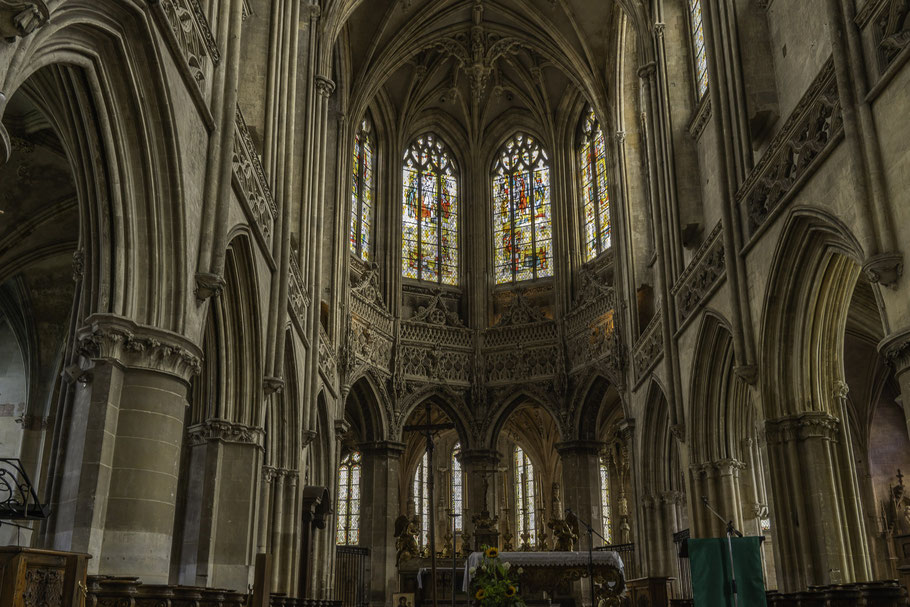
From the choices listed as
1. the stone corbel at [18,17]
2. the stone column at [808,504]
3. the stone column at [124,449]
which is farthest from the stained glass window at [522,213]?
the stone corbel at [18,17]

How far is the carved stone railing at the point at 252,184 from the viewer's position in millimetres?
12258

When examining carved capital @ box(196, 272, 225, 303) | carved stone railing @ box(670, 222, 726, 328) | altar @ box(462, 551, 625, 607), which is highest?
carved stone railing @ box(670, 222, 726, 328)

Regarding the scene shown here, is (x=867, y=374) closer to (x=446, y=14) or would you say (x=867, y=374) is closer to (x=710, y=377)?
(x=710, y=377)

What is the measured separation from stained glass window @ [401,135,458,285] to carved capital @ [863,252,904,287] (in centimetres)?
1926

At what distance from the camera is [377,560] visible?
23.9 m

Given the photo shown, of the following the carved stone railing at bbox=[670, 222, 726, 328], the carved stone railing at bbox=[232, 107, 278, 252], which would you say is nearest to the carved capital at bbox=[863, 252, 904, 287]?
the carved stone railing at bbox=[670, 222, 726, 328]

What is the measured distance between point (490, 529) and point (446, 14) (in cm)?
1389

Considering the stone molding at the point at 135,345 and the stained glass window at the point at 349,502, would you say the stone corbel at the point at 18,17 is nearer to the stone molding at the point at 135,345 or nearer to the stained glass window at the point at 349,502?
the stone molding at the point at 135,345

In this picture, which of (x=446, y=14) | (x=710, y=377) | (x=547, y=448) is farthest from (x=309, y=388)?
(x=547, y=448)

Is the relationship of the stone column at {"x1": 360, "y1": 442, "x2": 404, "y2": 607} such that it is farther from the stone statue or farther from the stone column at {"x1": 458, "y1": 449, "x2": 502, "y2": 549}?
the stone column at {"x1": 458, "y1": 449, "x2": 502, "y2": 549}

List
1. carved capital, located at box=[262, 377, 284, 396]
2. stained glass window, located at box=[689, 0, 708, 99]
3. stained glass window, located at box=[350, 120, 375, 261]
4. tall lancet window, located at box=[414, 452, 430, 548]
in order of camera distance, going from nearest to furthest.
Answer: carved capital, located at box=[262, 377, 284, 396]
stained glass window, located at box=[689, 0, 708, 99]
stained glass window, located at box=[350, 120, 375, 261]
tall lancet window, located at box=[414, 452, 430, 548]

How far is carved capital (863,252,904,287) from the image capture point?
364 inches

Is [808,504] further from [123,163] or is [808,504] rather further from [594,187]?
[594,187]

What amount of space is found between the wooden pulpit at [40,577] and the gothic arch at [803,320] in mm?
9438
